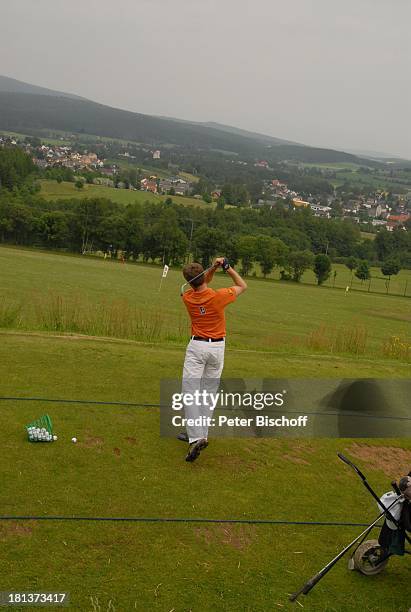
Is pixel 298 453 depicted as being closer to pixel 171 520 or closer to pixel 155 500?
pixel 155 500

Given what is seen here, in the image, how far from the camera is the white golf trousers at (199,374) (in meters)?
7.84

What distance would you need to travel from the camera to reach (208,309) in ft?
25.5

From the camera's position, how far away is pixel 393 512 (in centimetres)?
548

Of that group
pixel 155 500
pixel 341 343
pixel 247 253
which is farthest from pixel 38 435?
pixel 247 253

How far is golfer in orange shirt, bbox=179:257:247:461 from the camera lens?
305 inches

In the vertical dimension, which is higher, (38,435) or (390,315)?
(38,435)

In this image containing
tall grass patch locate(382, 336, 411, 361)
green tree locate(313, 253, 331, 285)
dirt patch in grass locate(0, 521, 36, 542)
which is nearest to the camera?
dirt patch in grass locate(0, 521, 36, 542)

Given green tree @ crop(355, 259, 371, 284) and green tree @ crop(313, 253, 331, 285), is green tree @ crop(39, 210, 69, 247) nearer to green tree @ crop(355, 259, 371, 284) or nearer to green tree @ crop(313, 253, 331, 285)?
green tree @ crop(313, 253, 331, 285)

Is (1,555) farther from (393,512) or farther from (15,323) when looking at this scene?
(15,323)

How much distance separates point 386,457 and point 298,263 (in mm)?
83655

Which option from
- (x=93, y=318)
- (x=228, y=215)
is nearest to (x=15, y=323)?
(x=93, y=318)

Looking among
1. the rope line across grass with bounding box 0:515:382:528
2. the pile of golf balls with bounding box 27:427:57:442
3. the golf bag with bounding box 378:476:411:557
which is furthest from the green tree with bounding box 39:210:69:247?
the golf bag with bounding box 378:476:411:557

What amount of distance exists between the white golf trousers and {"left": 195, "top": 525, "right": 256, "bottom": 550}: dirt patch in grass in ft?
5.57

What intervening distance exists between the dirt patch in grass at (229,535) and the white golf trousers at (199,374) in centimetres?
170
